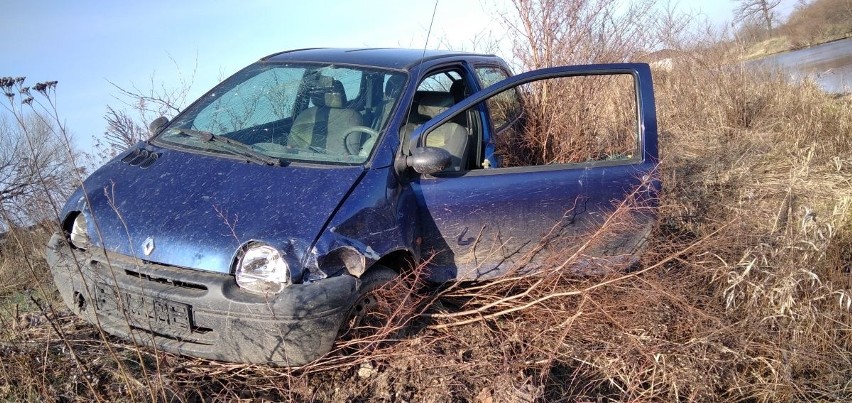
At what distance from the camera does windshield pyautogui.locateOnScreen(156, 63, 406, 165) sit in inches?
134

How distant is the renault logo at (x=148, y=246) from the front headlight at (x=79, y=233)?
1.54 feet

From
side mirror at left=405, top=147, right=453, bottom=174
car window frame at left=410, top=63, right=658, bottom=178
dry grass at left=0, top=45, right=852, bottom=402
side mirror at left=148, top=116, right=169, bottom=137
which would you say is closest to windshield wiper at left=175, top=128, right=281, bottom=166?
side mirror at left=148, top=116, right=169, bottom=137

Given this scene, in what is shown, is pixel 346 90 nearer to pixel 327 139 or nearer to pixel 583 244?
pixel 327 139

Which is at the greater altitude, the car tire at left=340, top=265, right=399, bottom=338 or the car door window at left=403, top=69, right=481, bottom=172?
the car door window at left=403, top=69, right=481, bottom=172

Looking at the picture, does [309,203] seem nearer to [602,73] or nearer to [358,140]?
[358,140]

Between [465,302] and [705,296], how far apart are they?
1.37 meters

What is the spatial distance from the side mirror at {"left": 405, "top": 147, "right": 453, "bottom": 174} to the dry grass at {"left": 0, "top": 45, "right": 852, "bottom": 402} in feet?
1.76

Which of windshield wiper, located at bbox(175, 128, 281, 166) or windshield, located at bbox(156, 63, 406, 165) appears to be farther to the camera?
windshield, located at bbox(156, 63, 406, 165)

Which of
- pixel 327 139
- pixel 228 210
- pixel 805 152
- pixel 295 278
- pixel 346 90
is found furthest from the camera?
pixel 805 152

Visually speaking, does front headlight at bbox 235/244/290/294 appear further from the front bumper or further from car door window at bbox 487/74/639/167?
car door window at bbox 487/74/639/167

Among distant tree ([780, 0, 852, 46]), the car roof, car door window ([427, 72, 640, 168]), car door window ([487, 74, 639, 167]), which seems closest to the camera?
the car roof

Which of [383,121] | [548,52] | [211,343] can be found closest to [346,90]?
[383,121]

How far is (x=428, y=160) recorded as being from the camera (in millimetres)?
3199

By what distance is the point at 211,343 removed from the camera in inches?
107
